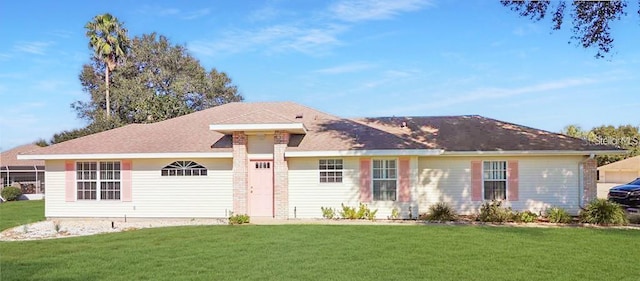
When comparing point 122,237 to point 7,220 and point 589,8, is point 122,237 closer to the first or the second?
point 7,220

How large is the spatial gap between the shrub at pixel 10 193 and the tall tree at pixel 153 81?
7568 mm

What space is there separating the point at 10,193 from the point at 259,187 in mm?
25367

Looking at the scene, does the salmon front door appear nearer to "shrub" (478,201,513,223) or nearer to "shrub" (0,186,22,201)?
"shrub" (478,201,513,223)

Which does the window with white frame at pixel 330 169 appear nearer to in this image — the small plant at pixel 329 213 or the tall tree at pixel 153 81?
the small plant at pixel 329 213

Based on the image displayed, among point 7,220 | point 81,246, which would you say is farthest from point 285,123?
point 7,220

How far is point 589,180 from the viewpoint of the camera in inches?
810

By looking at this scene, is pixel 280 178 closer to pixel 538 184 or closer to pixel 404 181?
pixel 404 181

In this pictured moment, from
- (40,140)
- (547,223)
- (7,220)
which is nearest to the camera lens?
(547,223)

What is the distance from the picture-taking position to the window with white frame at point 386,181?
20.1m

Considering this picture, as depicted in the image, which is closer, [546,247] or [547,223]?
[546,247]

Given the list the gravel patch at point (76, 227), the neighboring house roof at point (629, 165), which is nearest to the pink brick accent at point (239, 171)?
the gravel patch at point (76, 227)

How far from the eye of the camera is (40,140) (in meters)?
49.8

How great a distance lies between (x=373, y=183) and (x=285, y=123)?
12.2 feet

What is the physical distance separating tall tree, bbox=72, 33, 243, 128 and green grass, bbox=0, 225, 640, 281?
28958mm
